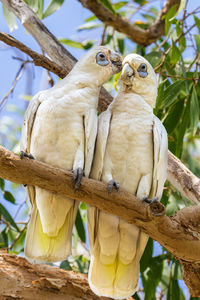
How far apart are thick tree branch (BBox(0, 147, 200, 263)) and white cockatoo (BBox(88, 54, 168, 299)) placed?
0.19m

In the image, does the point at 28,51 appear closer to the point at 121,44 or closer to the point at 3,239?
the point at 3,239

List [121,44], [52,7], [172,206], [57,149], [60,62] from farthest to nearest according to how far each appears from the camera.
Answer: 1. [121,44]
2. [52,7]
3. [172,206]
4. [60,62]
5. [57,149]

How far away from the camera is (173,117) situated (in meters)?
3.47

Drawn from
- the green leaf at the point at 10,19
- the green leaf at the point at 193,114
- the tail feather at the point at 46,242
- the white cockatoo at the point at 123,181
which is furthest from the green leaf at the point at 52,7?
the tail feather at the point at 46,242

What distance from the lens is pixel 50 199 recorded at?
7.59 ft

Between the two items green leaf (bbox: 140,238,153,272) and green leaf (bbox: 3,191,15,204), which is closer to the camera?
green leaf (bbox: 140,238,153,272)

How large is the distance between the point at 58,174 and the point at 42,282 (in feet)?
3.02

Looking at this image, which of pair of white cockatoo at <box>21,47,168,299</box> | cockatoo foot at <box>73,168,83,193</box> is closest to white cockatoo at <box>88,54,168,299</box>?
pair of white cockatoo at <box>21,47,168,299</box>

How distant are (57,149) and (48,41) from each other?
1101 millimetres

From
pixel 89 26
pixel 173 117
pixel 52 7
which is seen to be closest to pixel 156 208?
pixel 173 117

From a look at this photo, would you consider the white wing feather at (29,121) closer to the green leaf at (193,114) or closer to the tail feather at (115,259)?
the tail feather at (115,259)

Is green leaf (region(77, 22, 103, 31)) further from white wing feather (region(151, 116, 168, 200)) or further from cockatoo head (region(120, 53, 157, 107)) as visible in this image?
white wing feather (region(151, 116, 168, 200))

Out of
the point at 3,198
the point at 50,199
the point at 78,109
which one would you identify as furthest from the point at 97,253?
the point at 3,198

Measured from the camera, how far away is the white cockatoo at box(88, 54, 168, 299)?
2.38m
